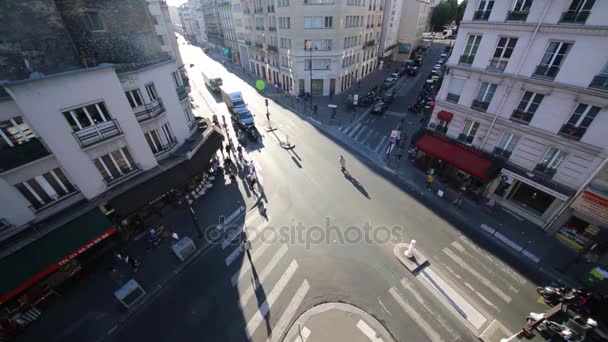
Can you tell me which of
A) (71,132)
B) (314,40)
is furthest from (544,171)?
(314,40)

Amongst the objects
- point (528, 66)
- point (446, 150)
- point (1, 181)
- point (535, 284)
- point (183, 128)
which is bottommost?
point (535, 284)

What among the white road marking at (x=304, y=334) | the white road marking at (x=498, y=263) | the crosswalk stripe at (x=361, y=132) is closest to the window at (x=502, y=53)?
the white road marking at (x=498, y=263)

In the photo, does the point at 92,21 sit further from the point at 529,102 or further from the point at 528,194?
the point at 528,194

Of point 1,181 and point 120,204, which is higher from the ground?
point 1,181

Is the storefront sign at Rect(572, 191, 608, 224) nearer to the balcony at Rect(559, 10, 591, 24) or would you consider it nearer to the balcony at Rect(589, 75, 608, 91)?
the balcony at Rect(589, 75, 608, 91)

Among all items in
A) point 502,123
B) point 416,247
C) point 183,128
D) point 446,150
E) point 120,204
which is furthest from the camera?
point 446,150

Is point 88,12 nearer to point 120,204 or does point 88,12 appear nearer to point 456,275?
point 120,204

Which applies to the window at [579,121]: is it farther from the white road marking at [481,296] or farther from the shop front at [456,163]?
the white road marking at [481,296]

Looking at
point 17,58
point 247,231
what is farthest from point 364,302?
point 17,58
